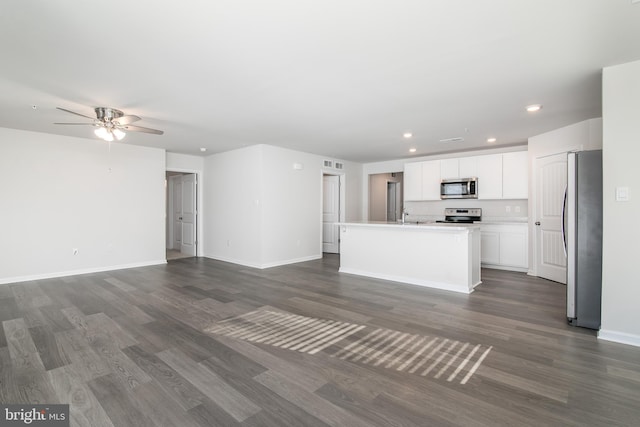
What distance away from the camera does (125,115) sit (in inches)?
159

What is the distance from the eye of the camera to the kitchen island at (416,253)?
14.2ft

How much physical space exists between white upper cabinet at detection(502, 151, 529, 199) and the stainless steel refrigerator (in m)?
3.04

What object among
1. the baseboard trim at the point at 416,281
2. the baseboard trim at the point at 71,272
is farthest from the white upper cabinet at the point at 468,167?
the baseboard trim at the point at 71,272

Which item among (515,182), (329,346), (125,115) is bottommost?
(329,346)

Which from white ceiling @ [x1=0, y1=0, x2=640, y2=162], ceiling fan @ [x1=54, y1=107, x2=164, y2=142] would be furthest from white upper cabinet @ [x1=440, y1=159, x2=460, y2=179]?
ceiling fan @ [x1=54, y1=107, x2=164, y2=142]

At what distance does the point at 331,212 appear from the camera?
8.08 meters

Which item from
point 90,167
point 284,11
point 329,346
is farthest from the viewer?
point 90,167

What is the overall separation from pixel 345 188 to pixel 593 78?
545cm

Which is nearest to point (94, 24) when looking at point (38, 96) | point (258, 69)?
point (258, 69)

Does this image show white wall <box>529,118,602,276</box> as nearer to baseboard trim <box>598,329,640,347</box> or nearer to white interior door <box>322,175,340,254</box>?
baseboard trim <box>598,329,640,347</box>

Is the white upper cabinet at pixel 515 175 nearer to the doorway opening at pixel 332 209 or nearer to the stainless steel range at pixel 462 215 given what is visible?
the stainless steel range at pixel 462 215

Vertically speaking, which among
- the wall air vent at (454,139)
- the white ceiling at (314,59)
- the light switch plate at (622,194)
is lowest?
the light switch plate at (622,194)

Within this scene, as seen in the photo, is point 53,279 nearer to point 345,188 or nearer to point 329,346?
point 329,346

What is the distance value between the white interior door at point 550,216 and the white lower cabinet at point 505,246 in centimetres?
38
